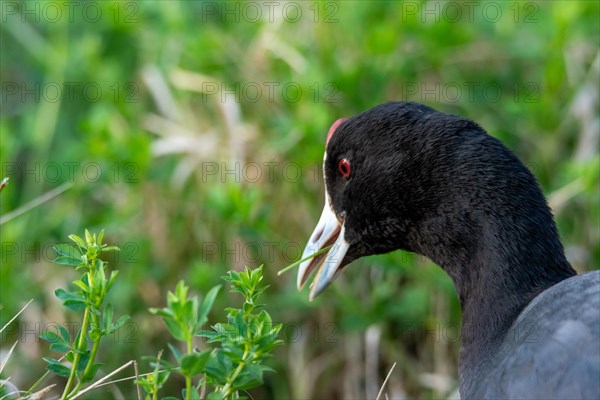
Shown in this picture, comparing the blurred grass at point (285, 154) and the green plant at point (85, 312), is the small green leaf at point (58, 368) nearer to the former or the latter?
the green plant at point (85, 312)

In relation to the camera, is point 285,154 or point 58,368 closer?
point 58,368

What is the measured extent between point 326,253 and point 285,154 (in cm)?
119

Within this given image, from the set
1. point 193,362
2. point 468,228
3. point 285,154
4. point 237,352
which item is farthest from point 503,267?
point 285,154

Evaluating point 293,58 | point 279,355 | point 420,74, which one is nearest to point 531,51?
point 420,74

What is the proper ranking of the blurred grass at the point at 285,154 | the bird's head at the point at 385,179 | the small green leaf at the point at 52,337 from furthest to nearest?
1. the blurred grass at the point at 285,154
2. the bird's head at the point at 385,179
3. the small green leaf at the point at 52,337

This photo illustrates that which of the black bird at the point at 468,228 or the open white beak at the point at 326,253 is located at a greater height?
the black bird at the point at 468,228

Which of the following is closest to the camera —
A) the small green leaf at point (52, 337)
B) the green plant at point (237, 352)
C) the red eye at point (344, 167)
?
the green plant at point (237, 352)

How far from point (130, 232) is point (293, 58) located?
3.19 feet

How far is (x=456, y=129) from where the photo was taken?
247 cm

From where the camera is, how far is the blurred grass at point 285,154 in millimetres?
3635

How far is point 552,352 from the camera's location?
1.96 meters

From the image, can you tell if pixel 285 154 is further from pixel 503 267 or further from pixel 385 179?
pixel 503 267

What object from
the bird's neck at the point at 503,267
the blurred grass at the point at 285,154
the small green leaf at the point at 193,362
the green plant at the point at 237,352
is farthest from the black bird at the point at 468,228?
the blurred grass at the point at 285,154

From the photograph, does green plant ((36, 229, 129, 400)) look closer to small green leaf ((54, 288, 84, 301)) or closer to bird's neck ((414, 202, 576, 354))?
small green leaf ((54, 288, 84, 301))
